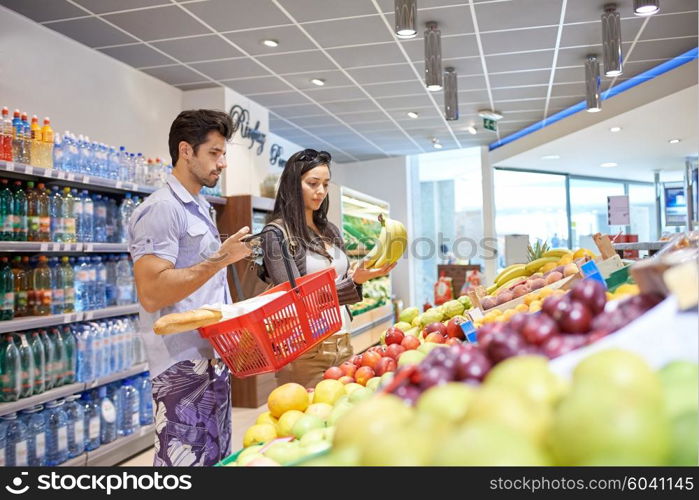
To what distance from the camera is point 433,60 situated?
15.3 feet

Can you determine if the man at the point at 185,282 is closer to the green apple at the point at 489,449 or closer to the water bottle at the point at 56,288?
the green apple at the point at 489,449

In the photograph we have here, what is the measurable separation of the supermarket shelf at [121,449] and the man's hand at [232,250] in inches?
107

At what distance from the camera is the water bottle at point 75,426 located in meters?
3.94

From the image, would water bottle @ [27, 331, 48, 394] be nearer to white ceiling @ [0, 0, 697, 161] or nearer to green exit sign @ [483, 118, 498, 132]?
white ceiling @ [0, 0, 697, 161]

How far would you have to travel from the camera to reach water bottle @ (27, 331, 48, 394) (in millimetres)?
3670

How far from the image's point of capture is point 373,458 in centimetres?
76

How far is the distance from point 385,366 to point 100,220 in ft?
10.3

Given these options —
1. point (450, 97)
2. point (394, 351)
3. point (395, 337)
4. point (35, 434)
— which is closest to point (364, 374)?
point (394, 351)

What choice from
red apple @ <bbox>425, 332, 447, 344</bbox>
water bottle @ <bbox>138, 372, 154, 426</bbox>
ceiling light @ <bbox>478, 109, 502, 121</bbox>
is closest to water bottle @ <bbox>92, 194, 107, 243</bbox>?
water bottle @ <bbox>138, 372, 154, 426</bbox>

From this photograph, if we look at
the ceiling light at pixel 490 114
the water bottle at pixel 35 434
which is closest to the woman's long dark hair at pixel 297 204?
→ the water bottle at pixel 35 434

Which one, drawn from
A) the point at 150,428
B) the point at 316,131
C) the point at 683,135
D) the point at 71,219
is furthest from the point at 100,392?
the point at 683,135

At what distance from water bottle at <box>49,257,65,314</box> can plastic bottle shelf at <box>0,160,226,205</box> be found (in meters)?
0.55

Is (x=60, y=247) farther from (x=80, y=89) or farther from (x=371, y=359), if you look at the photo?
(x=371, y=359)

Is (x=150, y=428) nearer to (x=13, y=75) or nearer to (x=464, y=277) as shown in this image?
(x=13, y=75)
